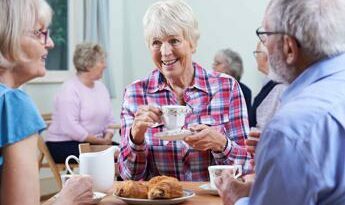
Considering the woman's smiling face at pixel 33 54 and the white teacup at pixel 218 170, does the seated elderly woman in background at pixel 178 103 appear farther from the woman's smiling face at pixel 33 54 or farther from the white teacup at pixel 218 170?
the woman's smiling face at pixel 33 54

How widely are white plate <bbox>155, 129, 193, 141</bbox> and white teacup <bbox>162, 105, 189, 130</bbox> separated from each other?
0.09 feet

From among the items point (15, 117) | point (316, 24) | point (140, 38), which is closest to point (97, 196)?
point (15, 117)

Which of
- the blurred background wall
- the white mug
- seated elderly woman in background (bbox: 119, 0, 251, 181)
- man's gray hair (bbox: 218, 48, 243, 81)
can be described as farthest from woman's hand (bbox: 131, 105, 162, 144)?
the blurred background wall

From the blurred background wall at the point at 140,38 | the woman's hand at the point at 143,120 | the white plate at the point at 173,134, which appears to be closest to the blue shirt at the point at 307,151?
the white plate at the point at 173,134

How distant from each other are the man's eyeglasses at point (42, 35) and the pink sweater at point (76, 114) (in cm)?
317

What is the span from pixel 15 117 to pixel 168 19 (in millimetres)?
1057

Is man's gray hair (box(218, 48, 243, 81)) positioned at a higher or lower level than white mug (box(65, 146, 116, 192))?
higher

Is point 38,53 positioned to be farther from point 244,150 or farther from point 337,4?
point 244,150

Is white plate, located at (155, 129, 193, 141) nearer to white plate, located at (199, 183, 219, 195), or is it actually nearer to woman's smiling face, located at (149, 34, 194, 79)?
white plate, located at (199, 183, 219, 195)

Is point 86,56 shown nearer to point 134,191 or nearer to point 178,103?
point 178,103

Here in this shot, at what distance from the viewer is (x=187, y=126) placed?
2.16 meters

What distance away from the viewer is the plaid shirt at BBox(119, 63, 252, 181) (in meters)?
2.12

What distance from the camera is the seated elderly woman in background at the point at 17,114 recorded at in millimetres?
1269

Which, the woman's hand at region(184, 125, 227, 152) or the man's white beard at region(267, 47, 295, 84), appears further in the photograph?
the woman's hand at region(184, 125, 227, 152)
